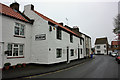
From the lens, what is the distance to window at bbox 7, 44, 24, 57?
10.9 metres

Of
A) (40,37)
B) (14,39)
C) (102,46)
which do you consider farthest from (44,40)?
(102,46)

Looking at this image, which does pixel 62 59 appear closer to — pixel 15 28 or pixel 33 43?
pixel 33 43

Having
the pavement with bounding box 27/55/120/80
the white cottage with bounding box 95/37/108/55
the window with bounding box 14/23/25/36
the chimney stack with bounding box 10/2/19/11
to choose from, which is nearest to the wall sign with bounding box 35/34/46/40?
the window with bounding box 14/23/25/36

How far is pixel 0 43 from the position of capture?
980 cm

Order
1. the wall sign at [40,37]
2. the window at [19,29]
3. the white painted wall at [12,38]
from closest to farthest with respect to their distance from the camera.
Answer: the white painted wall at [12,38], the window at [19,29], the wall sign at [40,37]

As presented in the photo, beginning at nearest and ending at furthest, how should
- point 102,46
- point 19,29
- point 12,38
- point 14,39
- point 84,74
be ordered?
point 84,74 → point 12,38 → point 14,39 → point 19,29 → point 102,46

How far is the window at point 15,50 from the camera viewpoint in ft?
35.7

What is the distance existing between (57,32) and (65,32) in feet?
8.81

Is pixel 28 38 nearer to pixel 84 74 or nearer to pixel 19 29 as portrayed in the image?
pixel 19 29

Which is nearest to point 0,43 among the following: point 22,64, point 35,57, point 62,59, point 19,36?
point 19,36

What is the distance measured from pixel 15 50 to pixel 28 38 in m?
2.60

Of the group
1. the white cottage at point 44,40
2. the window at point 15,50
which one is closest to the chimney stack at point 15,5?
the white cottage at point 44,40

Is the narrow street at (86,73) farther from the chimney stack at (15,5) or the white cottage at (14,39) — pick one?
the chimney stack at (15,5)

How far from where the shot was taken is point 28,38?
13.4 meters
